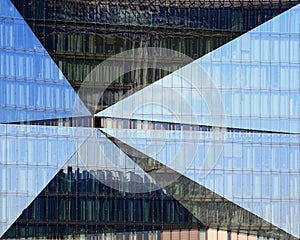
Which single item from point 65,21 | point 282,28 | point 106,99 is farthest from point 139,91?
point 282,28

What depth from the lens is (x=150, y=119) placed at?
94.9ft

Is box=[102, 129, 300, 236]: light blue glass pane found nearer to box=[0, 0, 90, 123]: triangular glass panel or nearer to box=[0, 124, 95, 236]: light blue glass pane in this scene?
box=[0, 124, 95, 236]: light blue glass pane

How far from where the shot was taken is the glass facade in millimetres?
28000

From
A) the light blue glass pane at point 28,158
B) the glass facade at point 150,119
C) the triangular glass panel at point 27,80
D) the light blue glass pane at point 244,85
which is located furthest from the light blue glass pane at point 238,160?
the triangular glass panel at point 27,80

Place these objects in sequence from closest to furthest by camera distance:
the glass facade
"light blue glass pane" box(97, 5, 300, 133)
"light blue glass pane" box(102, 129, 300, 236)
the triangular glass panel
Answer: the triangular glass panel < the glass facade < "light blue glass pane" box(102, 129, 300, 236) < "light blue glass pane" box(97, 5, 300, 133)

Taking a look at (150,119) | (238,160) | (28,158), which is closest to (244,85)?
(238,160)

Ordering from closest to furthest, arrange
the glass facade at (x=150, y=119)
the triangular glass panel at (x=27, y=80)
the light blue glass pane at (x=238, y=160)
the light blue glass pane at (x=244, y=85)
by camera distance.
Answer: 1. the triangular glass panel at (x=27, y=80)
2. the glass facade at (x=150, y=119)
3. the light blue glass pane at (x=238, y=160)
4. the light blue glass pane at (x=244, y=85)

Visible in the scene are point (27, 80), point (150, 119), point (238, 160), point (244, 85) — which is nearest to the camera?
→ point (27, 80)

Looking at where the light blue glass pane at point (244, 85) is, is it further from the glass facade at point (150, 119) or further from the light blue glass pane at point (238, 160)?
the light blue glass pane at point (238, 160)

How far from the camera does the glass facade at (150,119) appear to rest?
1102 inches

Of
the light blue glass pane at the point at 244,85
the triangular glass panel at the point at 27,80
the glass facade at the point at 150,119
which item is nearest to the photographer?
the triangular glass panel at the point at 27,80

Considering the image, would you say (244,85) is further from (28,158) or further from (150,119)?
(28,158)

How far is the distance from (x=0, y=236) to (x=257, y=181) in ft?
26.9

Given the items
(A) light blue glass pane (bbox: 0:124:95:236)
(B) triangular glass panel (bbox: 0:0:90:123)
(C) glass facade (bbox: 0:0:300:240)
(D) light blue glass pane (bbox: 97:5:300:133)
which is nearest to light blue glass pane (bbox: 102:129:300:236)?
(C) glass facade (bbox: 0:0:300:240)
